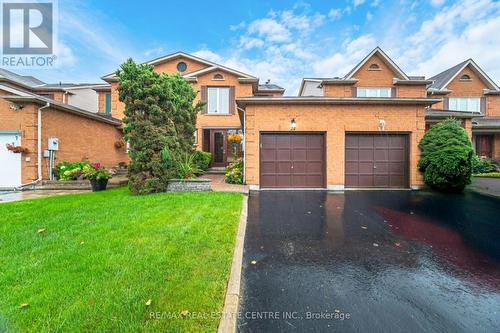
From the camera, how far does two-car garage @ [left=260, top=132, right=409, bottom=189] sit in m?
10.1

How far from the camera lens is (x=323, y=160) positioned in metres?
10.1

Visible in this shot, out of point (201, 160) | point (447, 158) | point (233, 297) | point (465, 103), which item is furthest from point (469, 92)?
point (233, 297)

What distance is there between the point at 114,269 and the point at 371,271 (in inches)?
138

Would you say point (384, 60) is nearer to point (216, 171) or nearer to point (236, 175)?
point (216, 171)

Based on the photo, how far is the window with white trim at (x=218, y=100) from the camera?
1700 cm

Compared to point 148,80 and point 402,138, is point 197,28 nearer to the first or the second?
point 148,80

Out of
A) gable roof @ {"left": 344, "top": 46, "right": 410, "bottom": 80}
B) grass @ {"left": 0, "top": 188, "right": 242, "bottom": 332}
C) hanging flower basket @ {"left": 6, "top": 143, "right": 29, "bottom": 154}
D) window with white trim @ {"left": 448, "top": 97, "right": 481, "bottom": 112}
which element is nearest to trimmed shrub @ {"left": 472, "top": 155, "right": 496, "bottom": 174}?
window with white trim @ {"left": 448, "top": 97, "right": 481, "bottom": 112}

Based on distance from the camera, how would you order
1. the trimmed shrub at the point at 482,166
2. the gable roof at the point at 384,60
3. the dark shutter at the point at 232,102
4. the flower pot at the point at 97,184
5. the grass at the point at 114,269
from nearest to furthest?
the grass at the point at 114,269 < the flower pot at the point at 97,184 < the trimmed shrub at the point at 482,166 < the dark shutter at the point at 232,102 < the gable roof at the point at 384,60

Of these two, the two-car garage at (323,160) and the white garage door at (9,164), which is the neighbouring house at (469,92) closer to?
the two-car garage at (323,160)

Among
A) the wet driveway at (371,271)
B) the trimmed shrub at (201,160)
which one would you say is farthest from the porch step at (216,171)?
the wet driveway at (371,271)

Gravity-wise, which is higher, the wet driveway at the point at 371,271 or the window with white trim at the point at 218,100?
the window with white trim at the point at 218,100

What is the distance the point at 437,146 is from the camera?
9.44 metres

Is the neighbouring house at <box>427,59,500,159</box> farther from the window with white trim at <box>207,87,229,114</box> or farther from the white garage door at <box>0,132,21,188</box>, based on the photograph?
the white garage door at <box>0,132,21,188</box>

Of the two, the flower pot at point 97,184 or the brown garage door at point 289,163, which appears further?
the brown garage door at point 289,163
